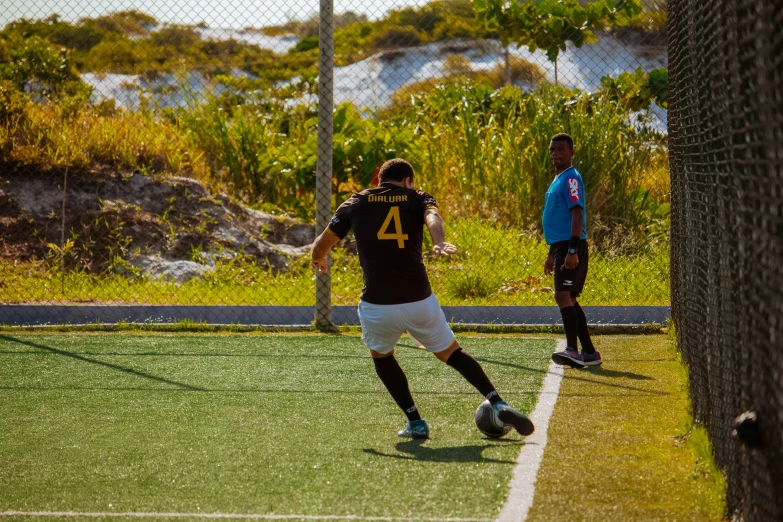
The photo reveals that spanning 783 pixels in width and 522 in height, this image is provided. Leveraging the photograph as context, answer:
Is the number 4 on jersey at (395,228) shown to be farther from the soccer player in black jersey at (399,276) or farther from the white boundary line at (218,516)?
the white boundary line at (218,516)

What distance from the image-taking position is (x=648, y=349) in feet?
27.6

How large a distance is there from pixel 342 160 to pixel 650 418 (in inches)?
314

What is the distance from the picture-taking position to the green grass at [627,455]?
4.17 m

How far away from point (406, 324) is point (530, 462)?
989mm

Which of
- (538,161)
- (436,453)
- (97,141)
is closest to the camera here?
(436,453)

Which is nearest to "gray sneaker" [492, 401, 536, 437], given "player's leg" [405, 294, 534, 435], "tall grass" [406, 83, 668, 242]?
"player's leg" [405, 294, 534, 435]

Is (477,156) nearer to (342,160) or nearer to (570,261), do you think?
(342,160)

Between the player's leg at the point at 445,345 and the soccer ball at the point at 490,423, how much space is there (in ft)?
0.14

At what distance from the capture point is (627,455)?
501 cm

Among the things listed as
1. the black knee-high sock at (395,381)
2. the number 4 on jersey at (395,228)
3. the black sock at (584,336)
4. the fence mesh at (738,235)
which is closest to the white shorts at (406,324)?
the black knee-high sock at (395,381)

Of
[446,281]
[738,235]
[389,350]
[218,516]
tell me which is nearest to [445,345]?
[389,350]

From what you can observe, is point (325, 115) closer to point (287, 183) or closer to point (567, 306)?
point (567, 306)

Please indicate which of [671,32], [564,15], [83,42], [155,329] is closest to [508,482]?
[671,32]

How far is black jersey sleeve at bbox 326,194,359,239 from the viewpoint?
5495 millimetres
